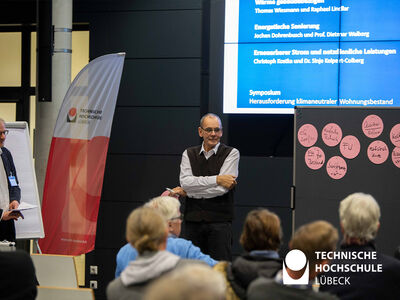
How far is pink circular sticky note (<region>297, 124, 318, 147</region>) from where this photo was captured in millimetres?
5207

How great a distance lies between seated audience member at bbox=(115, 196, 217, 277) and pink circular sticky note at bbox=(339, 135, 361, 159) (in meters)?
2.18

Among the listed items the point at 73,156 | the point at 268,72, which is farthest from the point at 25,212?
the point at 268,72

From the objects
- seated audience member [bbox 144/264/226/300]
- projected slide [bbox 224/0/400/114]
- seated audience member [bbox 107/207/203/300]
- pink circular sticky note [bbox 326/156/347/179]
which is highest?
projected slide [bbox 224/0/400/114]

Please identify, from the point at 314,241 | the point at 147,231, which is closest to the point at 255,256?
the point at 314,241

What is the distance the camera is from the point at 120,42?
6371 mm

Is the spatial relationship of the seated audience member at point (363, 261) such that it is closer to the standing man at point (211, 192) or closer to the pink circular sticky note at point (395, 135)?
the standing man at point (211, 192)

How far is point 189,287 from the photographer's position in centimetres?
137

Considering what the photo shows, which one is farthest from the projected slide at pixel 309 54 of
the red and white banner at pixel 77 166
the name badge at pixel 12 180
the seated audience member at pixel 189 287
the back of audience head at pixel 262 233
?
the seated audience member at pixel 189 287

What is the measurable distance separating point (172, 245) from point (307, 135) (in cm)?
225

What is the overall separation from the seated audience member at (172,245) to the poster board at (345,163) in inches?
78.5

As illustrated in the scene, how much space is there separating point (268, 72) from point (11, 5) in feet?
9.46

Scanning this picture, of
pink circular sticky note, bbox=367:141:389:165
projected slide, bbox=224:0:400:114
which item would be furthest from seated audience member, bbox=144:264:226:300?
projected slide, bbox=224:0:400:114

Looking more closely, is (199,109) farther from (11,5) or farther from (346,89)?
(11,5)

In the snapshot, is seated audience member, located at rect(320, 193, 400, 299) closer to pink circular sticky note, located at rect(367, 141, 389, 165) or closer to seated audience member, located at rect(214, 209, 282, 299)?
seated audience member, located at rect(214, 209, 282, 299)
